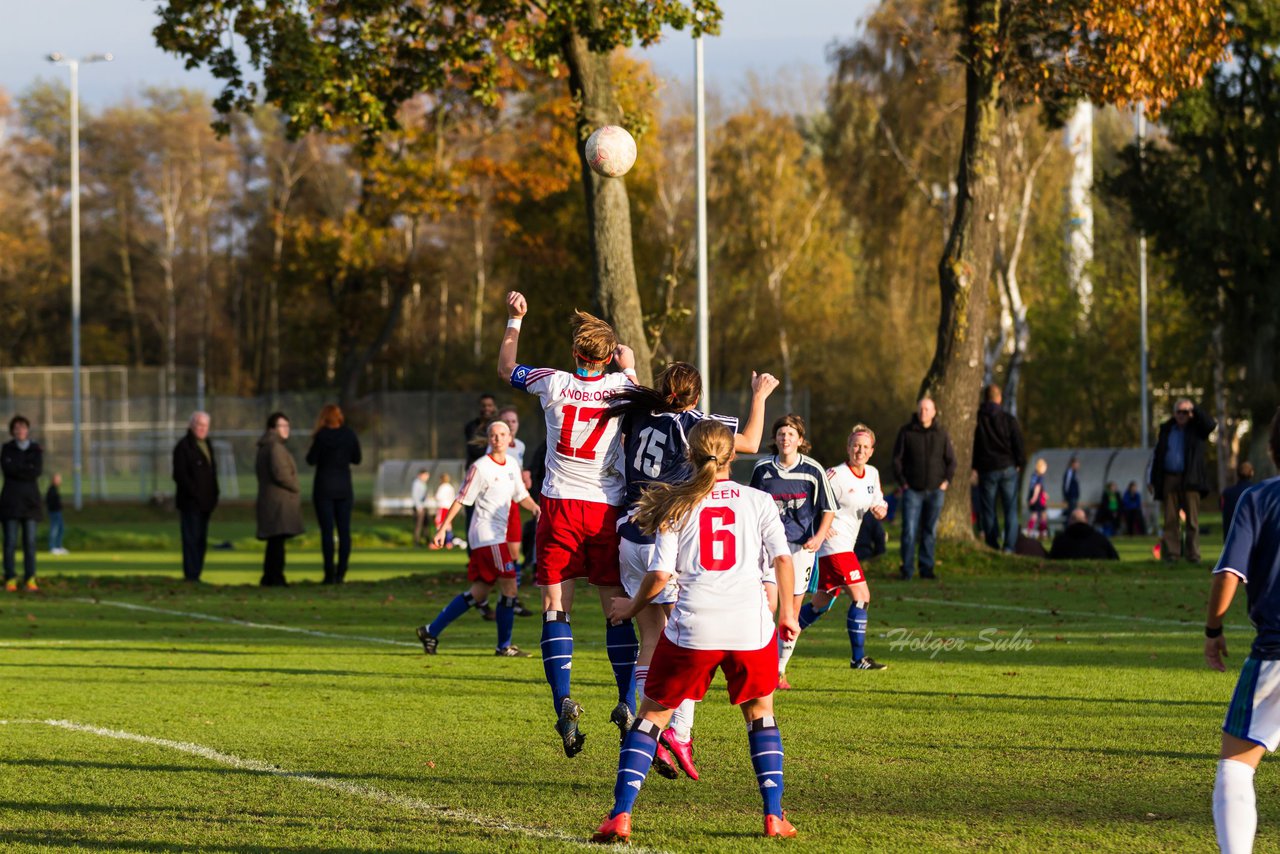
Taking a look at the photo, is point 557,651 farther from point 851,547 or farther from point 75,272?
point 75,272

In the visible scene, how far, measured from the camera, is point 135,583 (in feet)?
64.1

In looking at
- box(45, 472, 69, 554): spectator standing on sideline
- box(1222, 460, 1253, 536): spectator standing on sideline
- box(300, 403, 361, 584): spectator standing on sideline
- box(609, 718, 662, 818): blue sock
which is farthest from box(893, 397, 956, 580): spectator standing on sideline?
box(45, 472, 69, 554): spectator standing on sideline

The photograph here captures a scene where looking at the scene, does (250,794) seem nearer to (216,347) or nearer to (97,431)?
(97,431)

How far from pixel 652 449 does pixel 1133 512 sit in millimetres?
27273

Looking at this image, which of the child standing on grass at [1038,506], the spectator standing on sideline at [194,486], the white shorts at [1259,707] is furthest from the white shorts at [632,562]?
the child standing on grass at [1038,506]

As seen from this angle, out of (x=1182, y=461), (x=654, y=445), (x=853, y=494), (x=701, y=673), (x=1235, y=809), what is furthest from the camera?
(x=1182, y=461)

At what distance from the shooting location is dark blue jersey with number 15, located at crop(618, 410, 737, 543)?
7.75 metres

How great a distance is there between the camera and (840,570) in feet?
36.2

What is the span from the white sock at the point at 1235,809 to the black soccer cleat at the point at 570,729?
3151mm

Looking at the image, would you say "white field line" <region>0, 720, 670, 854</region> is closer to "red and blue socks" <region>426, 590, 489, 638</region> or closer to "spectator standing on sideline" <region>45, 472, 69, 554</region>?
"red and blue socks" <region>426, 590, 489, 638</region>

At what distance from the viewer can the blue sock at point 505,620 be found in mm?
11977

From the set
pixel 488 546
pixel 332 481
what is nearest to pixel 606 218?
pixel 332 481

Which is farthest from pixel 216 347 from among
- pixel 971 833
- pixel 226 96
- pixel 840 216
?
pixel 971 833

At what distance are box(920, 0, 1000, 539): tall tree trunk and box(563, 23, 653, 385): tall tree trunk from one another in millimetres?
4401
